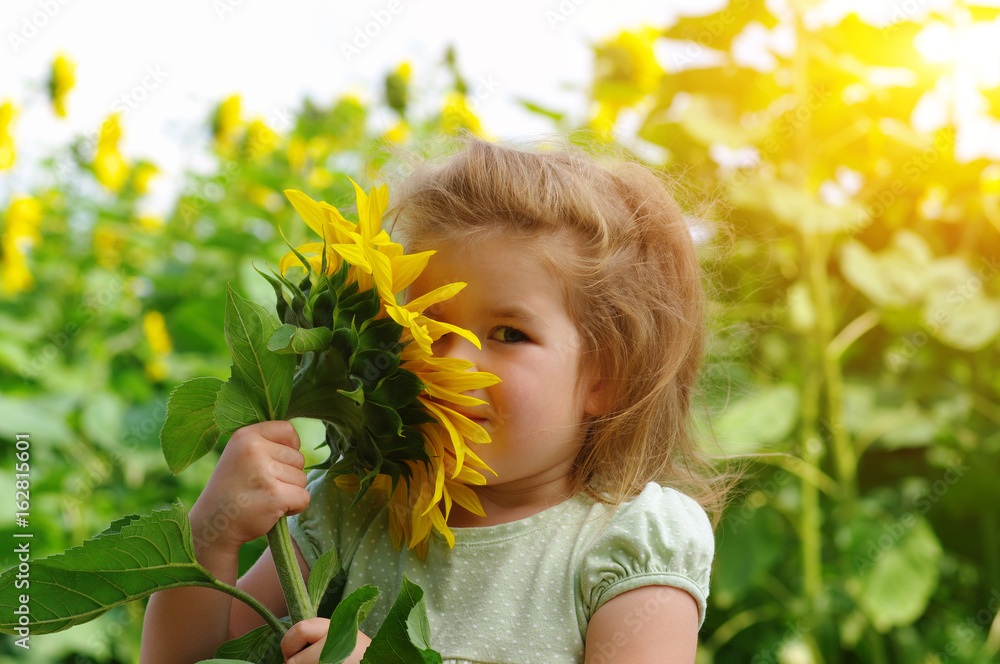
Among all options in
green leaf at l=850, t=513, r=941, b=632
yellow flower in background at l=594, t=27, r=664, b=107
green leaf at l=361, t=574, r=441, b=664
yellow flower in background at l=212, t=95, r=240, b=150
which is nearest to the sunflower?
green leaf at l=361, t=574, r=441, b=664

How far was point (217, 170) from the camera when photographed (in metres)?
2.47

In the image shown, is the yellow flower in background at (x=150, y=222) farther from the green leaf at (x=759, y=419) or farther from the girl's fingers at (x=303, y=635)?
the girl's fingers at (x=303, y=635)

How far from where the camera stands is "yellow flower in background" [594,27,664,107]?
1.93m

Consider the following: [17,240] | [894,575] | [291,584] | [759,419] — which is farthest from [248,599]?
[17,240]

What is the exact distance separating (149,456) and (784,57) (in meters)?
1.51

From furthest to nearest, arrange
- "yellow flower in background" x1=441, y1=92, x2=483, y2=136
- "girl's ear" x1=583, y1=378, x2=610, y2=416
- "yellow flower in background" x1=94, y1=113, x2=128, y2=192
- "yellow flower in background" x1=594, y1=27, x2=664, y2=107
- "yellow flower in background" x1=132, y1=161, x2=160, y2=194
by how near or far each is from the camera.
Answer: "yellow flower in background" x1=132, y1=161, x2=160, y2=194 < "yellow flower in background" x1=94, y1=113, x2=128, y2=192 < "yellow flower in background" x1=594, y1=27, x2=664, y2=107 < "yellow flower in background" x1=441, y1=92, x2=483, y2=136 < "girl's ear" x1=583, y1=378, x2=610, y2=416

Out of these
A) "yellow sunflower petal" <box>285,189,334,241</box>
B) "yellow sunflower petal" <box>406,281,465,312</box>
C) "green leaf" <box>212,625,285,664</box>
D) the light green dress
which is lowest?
the light green dress

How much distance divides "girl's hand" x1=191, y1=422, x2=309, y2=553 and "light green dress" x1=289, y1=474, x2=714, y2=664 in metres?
0.14

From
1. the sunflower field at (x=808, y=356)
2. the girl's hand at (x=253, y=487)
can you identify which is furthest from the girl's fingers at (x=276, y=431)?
the sunflower field at (x=808, y=356)

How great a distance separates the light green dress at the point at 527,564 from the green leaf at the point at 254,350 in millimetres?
224

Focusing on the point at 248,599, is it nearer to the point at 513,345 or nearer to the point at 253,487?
the point at 253,487

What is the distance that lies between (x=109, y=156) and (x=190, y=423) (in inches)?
91.3

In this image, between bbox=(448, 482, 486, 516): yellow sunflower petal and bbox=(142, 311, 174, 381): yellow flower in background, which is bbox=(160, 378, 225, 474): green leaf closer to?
bbox=(448, 482, 486, 516): yellow sunflower petal

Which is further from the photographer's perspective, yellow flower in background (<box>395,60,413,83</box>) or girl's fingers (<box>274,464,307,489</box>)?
yellow flower in background (<box>395,60,413,83</box>)
